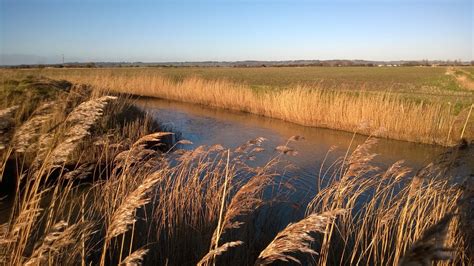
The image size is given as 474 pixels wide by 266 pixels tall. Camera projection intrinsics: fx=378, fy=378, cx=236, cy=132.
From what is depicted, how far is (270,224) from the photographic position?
4566 millimetres

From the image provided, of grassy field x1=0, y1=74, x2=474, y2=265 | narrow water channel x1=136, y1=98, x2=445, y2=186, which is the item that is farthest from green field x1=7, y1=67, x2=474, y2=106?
grassy field x1=0, y1=74, x2=474, y2=265

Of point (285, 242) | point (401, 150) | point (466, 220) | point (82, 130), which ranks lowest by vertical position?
point (401, 150)

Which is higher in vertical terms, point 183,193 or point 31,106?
point 31,106

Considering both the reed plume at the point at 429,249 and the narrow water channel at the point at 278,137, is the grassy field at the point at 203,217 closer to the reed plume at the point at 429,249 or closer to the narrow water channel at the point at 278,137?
the reed plume at the point at 429,249

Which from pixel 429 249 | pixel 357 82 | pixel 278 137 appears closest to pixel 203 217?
pixel 429 249

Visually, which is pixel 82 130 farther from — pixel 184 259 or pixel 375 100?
pixel 375 100

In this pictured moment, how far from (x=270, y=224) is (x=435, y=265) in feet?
6.47

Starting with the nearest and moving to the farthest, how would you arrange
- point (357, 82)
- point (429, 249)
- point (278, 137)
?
point (429, 249) < point (278, 137) < point (357, 82)

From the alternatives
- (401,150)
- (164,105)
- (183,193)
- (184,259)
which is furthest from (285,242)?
(164,105)

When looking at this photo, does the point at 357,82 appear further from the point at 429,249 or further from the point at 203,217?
the point at 429,249

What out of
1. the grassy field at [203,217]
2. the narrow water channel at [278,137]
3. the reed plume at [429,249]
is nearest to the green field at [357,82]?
the narrow water channel at [278,137]

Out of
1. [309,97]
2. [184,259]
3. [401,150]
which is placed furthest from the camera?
[309,97]

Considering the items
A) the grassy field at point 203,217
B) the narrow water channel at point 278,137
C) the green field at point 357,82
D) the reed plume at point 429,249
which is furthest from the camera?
Result: the green field at point 357,82

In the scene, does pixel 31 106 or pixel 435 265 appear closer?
pixel 435 265
